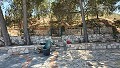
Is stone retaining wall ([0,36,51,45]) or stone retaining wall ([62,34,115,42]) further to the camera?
stone retaining wall ([0,36,51,45])

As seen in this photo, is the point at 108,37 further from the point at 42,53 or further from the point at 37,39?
the point at 42,53

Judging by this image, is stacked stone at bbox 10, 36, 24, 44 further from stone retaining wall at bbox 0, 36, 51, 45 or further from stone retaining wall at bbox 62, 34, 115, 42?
stone retaining wall at bbox 62, 34, 115, 42

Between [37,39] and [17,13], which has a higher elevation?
[17,13]

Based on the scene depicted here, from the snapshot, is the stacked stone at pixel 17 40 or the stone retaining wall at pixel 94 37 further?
the stacked stone at pixel 17 40

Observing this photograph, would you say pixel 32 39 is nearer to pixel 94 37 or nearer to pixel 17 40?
pixel 17 40

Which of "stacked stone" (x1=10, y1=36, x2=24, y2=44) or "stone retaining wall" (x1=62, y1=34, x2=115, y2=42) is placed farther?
"stacked stone" (x1=10, y1=36, x2=24, y2=44)

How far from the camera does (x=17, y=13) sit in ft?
78.2

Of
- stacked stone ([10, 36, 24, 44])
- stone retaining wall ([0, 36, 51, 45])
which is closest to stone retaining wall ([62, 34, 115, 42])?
stone retaining wall ([0, 36, 51, 45])

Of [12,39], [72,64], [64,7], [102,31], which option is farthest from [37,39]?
[72,64]

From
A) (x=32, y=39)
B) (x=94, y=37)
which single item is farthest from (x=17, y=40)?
(x=94, y=37)

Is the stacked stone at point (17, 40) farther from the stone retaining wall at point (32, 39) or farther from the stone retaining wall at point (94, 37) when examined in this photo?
the stone retaining wall at point (94, 37)

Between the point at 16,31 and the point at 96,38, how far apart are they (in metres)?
7.78

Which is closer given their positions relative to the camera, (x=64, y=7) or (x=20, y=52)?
(x=20, y=52)

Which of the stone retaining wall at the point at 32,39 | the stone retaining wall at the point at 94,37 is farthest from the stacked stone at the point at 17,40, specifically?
the stone retaining wall at the point at 94,37
